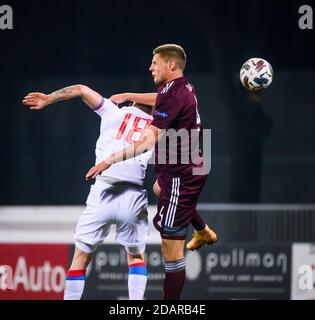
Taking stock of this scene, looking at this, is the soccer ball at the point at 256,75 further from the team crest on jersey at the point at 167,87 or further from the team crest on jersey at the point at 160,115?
the team crest on jersey at the point at 160,115

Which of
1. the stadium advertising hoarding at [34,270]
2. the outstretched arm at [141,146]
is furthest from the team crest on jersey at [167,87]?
the stadium advertising hoarding at [34,270]

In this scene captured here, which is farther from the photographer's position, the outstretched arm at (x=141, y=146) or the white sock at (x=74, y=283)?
the white sock at (x=74, y=283)

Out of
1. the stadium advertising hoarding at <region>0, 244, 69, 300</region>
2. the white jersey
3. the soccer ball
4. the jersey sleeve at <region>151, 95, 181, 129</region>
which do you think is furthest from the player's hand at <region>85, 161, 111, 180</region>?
the stadium advertising hoarding at <region>0, 244, 69, 300</region>

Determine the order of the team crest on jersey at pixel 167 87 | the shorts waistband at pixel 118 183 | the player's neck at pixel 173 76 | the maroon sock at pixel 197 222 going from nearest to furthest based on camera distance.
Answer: the team crest on jersey at pixel 167 87 < the player's neck at pixel 173 76 < the maroon sock at pixel 197 222 < the shorts waistband at pixel 118 183

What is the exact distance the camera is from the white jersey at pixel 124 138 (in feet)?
19.5

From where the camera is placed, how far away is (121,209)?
5914 mm

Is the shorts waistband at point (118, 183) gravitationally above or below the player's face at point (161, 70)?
below

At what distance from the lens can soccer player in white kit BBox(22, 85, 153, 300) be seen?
5.92 meters

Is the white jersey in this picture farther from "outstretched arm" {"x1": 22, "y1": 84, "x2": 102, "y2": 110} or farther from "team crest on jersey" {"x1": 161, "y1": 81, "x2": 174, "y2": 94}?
"team crest on jersey" {"x1": 161, "y1": 81, "x2": 174, "y2": 94}

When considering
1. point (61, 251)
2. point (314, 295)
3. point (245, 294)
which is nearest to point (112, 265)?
point (61, 251)

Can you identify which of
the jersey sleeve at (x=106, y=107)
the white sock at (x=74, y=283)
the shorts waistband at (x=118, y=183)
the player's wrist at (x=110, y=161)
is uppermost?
the jersey sleeve at (x=106, y=107)

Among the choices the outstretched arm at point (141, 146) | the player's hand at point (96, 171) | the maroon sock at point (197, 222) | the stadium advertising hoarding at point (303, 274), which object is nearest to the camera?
the player's hand at point (96, 171)

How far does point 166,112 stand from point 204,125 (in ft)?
6.65

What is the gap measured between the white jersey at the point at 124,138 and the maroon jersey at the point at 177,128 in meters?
0.24
